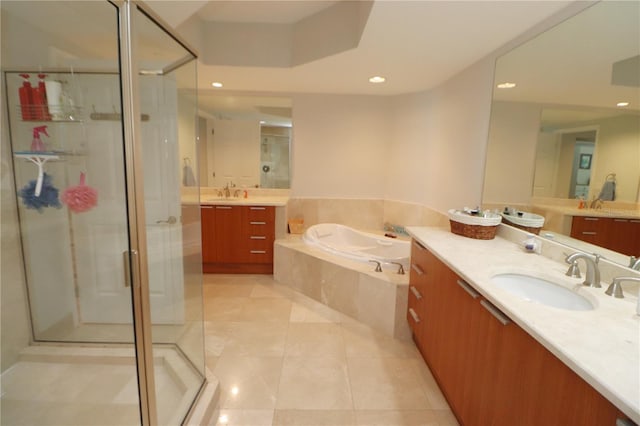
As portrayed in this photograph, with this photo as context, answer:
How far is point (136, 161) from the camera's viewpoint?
1130 mm

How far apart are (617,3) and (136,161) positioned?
2.21 meters

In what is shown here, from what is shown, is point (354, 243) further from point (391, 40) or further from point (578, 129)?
point (578, 129)

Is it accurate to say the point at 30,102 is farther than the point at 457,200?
No

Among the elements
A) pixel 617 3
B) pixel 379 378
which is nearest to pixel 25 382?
pixel 379 378

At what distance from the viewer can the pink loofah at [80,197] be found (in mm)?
1989

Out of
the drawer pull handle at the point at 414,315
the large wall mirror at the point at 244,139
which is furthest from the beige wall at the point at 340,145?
the drawer pull handle at the point at 414,315

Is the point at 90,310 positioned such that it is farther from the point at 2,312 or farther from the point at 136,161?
the point at 136,161

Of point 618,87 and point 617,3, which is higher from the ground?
point 617,3

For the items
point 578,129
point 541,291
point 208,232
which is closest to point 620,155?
point 578,129

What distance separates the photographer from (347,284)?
8.89ft

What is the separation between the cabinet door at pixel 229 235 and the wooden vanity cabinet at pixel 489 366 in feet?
7.17

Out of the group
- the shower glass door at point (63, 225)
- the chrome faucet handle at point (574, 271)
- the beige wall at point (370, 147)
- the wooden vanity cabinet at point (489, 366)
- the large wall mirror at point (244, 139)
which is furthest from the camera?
the large wall mirror at point (244, 139)

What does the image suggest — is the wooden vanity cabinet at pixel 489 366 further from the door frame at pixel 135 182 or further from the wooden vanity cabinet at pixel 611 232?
the door frame at pixel 135 182

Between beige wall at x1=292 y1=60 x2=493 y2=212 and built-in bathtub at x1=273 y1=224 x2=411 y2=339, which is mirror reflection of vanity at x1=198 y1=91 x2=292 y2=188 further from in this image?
built-in bathtub at x1=273 y1=224 x2=411 y2=339
